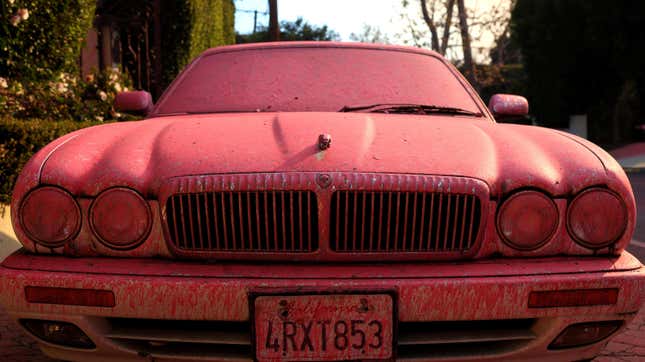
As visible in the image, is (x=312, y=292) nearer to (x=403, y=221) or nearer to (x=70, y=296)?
(x=403, y=221)

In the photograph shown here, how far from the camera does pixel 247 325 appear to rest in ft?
7.64

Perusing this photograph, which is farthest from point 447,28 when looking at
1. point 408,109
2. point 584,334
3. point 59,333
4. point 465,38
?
point 59,333

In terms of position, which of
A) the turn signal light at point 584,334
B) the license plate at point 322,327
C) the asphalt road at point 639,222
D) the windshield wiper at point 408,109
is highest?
the windshield wiper at point 408,109

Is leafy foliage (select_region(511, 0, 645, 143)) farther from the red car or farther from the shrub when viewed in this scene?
the red car

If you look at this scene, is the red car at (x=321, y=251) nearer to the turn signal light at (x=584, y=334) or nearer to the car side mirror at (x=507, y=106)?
the turn signal light at (x=584, y=334)

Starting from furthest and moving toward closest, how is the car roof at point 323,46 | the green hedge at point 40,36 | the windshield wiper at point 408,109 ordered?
the green hedge at point 40,36
the car roof at point 323,46
the windshield wiper at point 408,109

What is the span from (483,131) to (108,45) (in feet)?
57.2

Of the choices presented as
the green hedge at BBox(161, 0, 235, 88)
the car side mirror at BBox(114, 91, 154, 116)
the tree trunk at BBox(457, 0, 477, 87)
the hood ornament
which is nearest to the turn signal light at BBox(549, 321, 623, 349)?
the hood ornament

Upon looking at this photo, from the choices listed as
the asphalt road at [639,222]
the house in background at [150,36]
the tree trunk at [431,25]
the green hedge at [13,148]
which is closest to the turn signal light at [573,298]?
the asphalt road at [639,222]

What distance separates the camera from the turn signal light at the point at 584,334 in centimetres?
239

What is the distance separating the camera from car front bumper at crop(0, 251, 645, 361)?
7.38 ft

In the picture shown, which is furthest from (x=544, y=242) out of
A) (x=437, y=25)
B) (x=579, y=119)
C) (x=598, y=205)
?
(x=437, y=25)

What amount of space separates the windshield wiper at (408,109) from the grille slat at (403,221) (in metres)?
1.06

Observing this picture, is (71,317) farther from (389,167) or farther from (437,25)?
(437,25)
